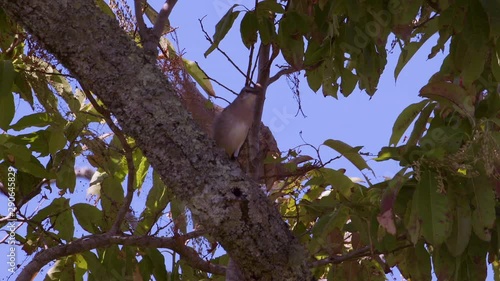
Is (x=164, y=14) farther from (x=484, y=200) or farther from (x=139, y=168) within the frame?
(x=484, y=200)

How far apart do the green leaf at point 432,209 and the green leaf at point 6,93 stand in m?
1.46

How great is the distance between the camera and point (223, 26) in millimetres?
2781

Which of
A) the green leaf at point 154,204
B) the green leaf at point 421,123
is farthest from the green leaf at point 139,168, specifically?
the green leaf at point 421,123

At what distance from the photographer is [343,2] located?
274 centimetres

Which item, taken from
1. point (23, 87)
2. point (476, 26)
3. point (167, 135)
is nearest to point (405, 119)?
point (476, 26)

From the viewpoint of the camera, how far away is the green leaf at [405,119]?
8.30 ft

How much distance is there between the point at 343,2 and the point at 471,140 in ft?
2.61

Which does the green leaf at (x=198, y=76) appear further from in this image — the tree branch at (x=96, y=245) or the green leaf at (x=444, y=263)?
the green leaf at (x=444, y=263)

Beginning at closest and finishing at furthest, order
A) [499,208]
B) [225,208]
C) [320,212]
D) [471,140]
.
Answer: [225,208] → [471,140] → [499,208] → [320,212]

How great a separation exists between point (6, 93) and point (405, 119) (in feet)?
4.44

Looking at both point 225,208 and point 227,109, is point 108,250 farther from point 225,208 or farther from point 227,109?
point 225,208

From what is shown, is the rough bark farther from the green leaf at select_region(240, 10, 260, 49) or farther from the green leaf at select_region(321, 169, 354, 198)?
the green leaf at select_region(321, 169, 354, 198)

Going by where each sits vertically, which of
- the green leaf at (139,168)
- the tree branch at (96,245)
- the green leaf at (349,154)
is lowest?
the tree branch at (96,245)

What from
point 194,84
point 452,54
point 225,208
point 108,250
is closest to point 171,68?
point 194,84
